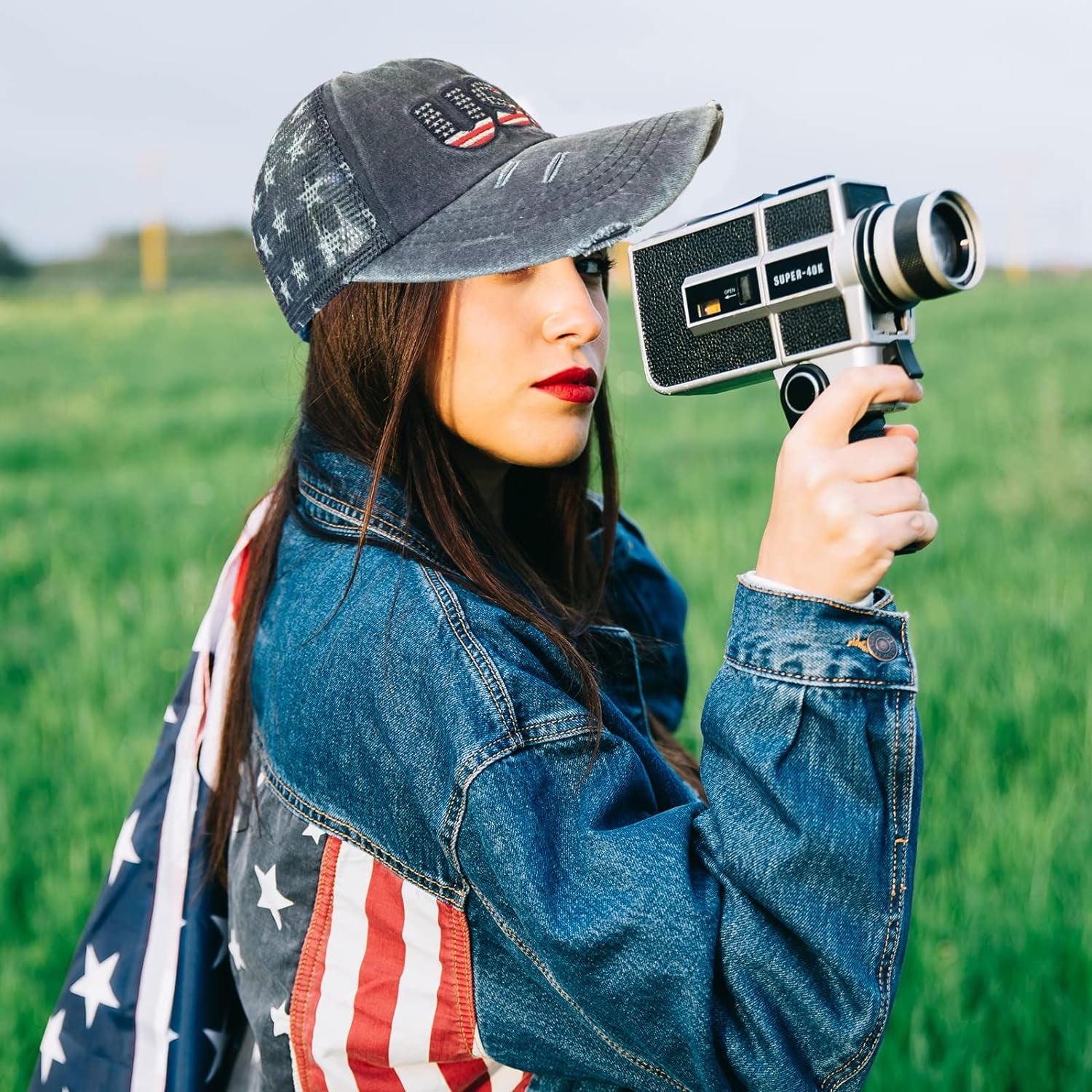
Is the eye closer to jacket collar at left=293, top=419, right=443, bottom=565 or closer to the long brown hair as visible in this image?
the long brown hair

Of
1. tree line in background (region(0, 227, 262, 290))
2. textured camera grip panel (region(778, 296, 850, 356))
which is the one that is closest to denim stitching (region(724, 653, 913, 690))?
textured camera grip panel (region(778, 296, 850, 356))

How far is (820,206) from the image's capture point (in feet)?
3.92

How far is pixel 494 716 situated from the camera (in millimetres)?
1138

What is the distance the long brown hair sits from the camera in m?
1.36

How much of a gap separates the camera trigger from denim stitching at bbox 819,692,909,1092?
12.2 inches

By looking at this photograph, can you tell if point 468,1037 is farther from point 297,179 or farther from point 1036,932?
point 1036,932

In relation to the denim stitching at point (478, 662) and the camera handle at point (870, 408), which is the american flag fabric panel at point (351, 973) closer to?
the denim stitching at point (478, 662)

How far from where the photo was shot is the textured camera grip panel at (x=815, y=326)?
1198mm

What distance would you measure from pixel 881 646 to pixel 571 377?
1.63ft

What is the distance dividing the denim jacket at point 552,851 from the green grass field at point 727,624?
2.12ft

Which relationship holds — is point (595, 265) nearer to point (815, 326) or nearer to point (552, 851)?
point (815, 326)

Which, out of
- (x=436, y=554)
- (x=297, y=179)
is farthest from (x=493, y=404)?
(x=297, y=179)

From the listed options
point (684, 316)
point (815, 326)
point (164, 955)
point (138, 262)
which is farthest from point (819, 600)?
point (138, 262)

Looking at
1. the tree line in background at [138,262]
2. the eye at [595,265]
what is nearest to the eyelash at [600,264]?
the eye at [595,265]
